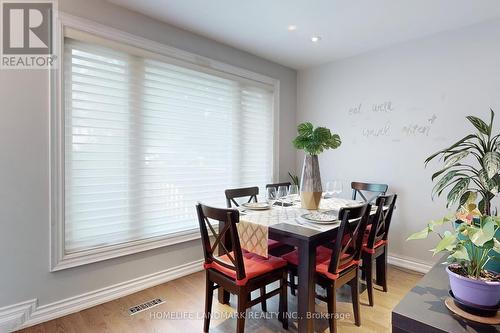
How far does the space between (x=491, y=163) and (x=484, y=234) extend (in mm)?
541

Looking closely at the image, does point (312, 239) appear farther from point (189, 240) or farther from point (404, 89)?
point (404, 89)

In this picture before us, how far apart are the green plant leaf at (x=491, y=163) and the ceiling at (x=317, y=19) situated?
1.78 m

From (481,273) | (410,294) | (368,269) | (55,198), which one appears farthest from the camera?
(368,269)

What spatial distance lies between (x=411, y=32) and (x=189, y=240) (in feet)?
10.8

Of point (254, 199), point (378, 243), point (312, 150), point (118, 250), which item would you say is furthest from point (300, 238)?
point (118, 250)

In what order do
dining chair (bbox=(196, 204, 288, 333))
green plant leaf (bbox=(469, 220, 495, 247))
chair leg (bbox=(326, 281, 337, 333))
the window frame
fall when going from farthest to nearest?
1. the window frame
2. chair leg (bbox=(326, 281, 337, 333))
3. dining chair (bbox=(196, 204, 288, 333))
4. green plant leaf (bbox=(469, 220, 495, 247))

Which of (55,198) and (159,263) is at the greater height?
(55,198)

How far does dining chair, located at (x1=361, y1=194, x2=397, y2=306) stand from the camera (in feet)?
7.35

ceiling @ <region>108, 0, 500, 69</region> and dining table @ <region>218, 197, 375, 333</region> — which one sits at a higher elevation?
ceiling @ <region>108, 0, 500, 69</region>

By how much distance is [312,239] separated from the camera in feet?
5.61

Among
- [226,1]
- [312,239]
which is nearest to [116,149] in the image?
[226,1]

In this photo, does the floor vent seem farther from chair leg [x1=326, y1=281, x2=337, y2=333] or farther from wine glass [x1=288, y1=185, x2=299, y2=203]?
wine glass [x1=288, y1=185, x2=299, y2=203]

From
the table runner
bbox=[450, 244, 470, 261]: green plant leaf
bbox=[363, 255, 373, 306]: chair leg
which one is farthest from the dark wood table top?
bbox=[363, 255, 373, 306]: chair leg

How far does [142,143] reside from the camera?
8.70 feet
